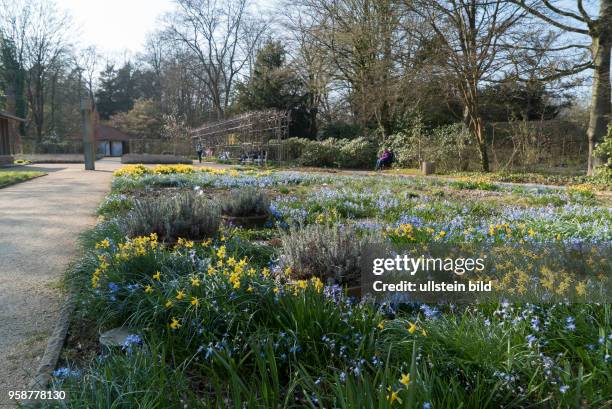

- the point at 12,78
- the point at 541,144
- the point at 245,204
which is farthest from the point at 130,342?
the point at 12,78

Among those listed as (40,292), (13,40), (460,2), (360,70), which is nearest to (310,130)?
(360,70)

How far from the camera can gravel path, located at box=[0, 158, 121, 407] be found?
2.40 m

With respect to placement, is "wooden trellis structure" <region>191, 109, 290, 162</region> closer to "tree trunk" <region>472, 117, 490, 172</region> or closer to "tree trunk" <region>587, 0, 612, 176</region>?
"tree trunk" <region>472, 117, 490, 172</region>

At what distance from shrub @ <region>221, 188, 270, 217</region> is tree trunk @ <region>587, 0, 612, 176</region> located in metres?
12.7

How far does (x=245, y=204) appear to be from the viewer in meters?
5.40

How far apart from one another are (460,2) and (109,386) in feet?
56.5

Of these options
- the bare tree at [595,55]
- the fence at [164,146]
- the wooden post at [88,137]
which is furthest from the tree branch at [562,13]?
the fence at [164,146]

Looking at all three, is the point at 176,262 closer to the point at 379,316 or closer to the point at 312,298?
the point at 312,298

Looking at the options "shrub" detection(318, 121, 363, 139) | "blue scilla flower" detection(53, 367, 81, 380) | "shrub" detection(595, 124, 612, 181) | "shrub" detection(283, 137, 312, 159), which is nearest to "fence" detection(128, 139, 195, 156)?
"shrub" detection(318, 121, 363, 139)

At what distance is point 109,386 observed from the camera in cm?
180

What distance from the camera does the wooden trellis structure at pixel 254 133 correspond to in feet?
70.3

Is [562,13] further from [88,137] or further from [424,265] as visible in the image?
[88,137]

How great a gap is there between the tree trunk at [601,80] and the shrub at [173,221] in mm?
13797

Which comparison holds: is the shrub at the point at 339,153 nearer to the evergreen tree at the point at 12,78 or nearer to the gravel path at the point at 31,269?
the gravel path at the point at 31,269
